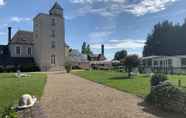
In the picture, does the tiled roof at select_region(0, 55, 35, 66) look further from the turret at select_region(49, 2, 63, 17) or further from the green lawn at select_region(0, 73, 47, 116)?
the green lawn at select_region(0, 73, 47, 116)

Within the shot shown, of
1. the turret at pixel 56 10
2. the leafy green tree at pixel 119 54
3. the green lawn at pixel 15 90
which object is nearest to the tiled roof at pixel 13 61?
the turret at pixel 56 10

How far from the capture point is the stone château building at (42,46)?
157ft

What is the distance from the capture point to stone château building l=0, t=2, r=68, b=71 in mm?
47862

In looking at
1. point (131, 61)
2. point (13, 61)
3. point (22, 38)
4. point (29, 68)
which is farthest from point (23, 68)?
point (131, 61)

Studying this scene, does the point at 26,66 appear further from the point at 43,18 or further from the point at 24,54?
the point at 43,18

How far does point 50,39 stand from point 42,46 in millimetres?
2241

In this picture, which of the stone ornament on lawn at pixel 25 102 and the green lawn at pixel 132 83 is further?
the green lawn at pixel 132 83

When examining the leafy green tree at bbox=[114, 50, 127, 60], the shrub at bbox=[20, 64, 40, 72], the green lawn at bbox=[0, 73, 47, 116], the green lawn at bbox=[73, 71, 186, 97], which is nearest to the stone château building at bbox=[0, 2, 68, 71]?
the shrub at bbox=[20, 64, 40, 72]

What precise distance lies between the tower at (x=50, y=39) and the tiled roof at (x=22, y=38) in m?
2.55

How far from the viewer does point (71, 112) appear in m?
7.65

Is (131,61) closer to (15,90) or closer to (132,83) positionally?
(132,83)

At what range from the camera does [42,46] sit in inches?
1882

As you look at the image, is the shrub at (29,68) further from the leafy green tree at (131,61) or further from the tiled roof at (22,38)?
the leafy green tree at (131,61)

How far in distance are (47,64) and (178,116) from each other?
1662 inches
